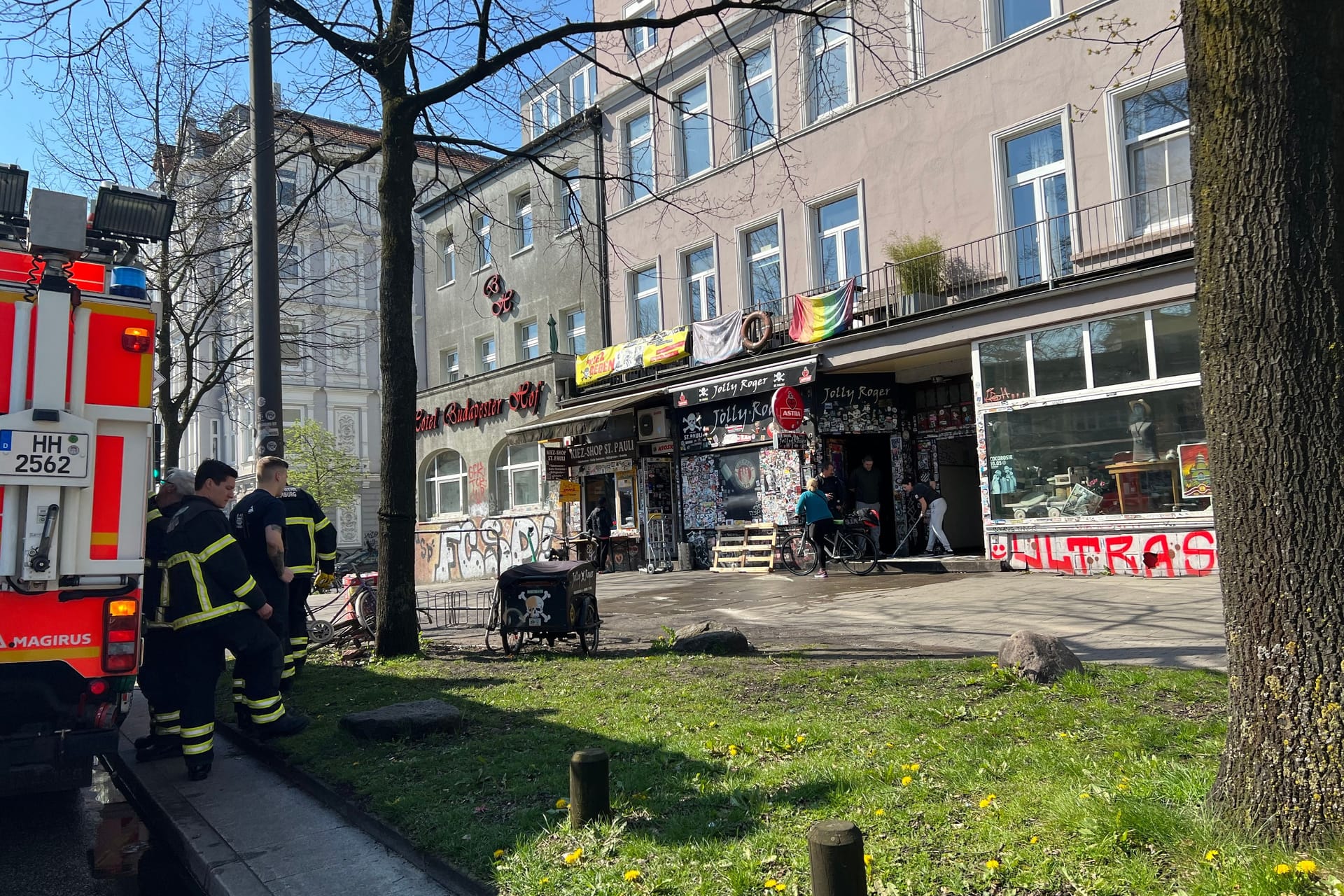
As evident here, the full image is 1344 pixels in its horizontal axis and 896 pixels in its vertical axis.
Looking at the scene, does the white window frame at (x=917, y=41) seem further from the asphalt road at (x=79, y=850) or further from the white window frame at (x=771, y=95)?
the asphalt road at (x=79, y=850)

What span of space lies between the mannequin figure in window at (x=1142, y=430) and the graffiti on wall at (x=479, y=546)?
13.9 m

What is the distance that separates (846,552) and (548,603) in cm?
828

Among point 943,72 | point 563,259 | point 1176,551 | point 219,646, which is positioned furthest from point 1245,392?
point 563,259

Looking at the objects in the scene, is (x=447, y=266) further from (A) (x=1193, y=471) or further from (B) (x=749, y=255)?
(A) (x=1193, y=471)

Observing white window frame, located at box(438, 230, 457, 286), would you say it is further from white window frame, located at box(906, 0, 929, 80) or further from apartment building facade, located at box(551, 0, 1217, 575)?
white window frame, located at box(906, 0, 929, 80)

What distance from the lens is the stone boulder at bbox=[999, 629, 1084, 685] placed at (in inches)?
246

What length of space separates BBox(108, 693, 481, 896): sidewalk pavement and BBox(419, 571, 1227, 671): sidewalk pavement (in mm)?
A: 4425

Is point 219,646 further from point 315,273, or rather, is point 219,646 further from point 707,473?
point 315,273

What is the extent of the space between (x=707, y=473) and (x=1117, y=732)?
596 inches

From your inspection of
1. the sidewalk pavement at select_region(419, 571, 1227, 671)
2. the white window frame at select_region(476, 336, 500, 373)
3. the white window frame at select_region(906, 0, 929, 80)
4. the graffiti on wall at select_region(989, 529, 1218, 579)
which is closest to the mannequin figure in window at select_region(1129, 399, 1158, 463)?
the graffiti on wall at select_region(989, 529, 1218, 579)

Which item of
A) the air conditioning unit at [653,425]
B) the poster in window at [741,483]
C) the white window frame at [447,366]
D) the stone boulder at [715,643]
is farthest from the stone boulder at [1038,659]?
the white window frame at [447,366]

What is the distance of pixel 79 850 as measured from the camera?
16.2 ft

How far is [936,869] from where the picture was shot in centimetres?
331

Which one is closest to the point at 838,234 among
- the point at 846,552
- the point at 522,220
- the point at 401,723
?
the point at 846,552
